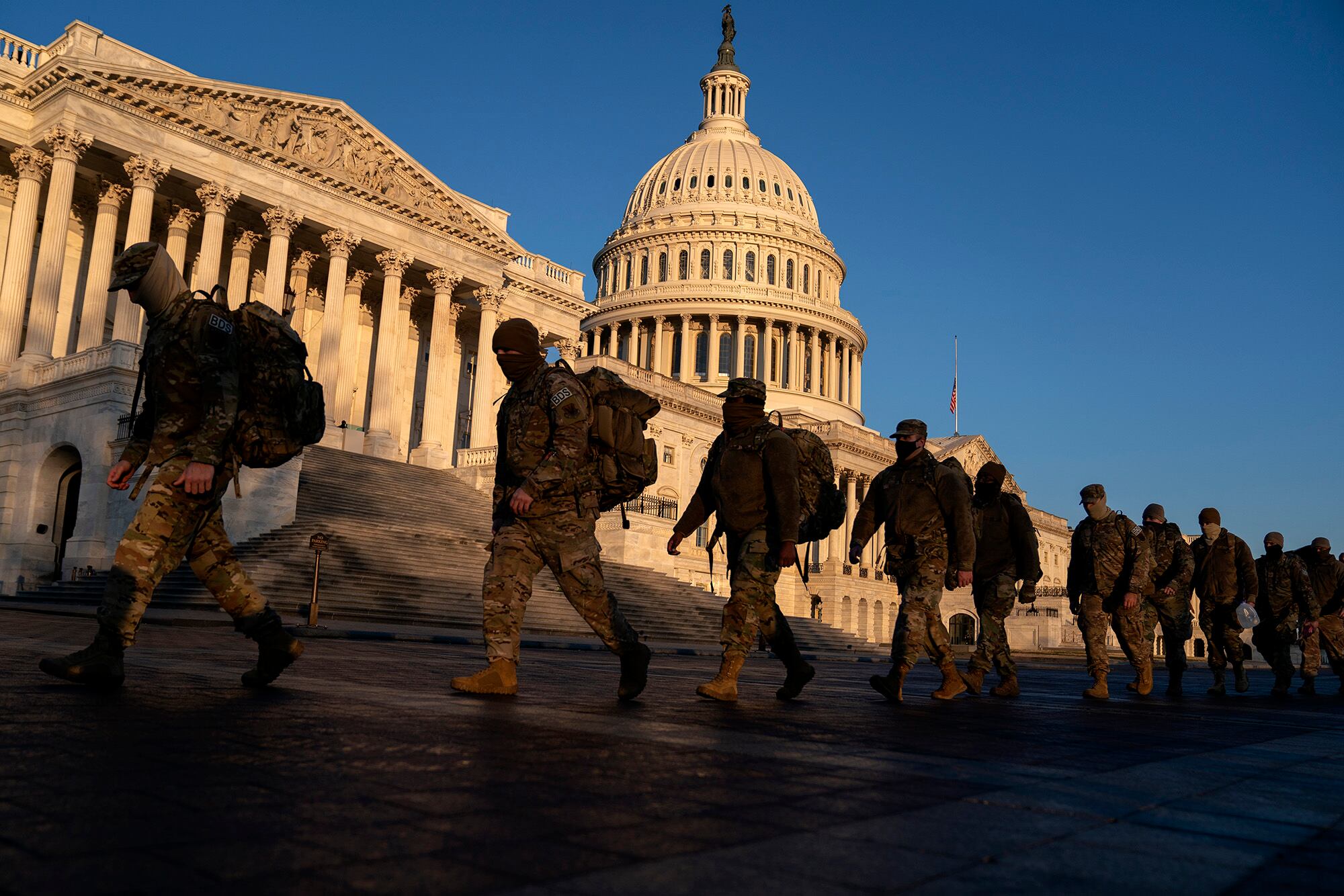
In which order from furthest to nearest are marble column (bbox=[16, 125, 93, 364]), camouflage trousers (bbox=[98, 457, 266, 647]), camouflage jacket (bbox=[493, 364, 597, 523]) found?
marble column (bbox=[16, 125, 93, 364]), camouflage jacket (bbox=[493, 364, 597, 523]), camouflage trousers (bbox=[98, 457, 266, 647])

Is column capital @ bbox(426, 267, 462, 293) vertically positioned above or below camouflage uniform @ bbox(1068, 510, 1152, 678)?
above

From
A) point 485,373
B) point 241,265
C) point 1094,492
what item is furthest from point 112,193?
point 1094,492

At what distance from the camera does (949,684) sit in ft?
31.9

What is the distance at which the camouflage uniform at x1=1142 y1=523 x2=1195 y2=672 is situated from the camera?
1326 cm

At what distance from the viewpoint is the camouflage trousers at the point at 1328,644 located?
16.3m

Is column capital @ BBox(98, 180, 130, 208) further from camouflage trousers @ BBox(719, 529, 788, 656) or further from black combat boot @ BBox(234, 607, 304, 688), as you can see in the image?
camouflage trousers @ BBox(719, 529, 788, 656)

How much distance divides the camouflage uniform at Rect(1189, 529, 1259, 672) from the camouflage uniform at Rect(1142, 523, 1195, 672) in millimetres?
1146

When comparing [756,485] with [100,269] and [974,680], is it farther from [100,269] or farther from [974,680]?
[100,269]

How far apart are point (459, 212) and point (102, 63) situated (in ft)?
49.1

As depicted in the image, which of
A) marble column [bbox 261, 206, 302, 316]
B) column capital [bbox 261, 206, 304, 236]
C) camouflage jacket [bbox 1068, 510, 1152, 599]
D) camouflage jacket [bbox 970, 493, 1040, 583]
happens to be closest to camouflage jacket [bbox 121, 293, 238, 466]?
camouflage jacket [bbox 970, 493, 1040, 583]

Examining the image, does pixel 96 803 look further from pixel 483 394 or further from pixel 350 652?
pixel 483 394

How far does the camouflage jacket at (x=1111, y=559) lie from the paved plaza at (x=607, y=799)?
518cm

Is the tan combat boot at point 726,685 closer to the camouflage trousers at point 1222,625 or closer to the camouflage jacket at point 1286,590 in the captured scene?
the camouflage trousers at point 1222,625

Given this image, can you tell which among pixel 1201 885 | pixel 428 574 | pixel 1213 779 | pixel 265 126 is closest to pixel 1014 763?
pixel 1213 779
